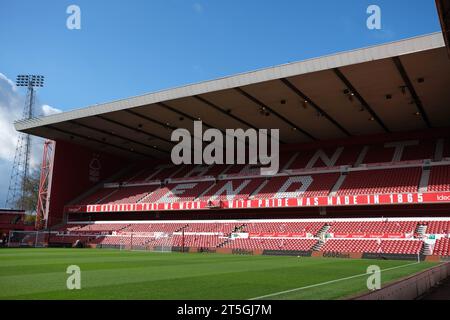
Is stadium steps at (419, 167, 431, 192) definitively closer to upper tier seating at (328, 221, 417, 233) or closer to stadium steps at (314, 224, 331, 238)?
upper tier seating at (328, 221, 417, 233)

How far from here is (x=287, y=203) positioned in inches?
1205

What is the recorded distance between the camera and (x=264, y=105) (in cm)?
2798

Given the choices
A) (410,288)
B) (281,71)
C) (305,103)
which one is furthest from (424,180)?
(410,288)

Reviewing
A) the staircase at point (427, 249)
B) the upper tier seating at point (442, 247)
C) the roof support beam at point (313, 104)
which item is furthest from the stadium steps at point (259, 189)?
the upper tier seating at point (442, 247)

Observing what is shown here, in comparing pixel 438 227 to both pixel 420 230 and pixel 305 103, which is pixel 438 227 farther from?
pixel 305 103

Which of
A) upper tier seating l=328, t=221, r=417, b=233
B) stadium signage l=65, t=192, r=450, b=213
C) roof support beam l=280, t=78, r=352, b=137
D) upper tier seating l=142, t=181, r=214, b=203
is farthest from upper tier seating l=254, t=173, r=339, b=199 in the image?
upper tier seating l=142, t=181, r=214, b=203

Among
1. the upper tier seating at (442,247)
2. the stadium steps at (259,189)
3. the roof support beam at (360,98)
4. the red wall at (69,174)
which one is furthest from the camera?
the red wall at (69,174)

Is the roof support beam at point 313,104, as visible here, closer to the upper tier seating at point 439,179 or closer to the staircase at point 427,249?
the upper tier seating at point 439,179

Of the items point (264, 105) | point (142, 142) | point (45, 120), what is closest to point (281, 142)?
point (264, 105)

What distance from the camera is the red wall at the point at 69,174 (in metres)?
39.8

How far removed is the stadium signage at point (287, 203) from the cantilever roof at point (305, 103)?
19.4 ft

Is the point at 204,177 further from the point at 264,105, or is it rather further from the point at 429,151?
the point at 429,151

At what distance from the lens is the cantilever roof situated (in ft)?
69.3
